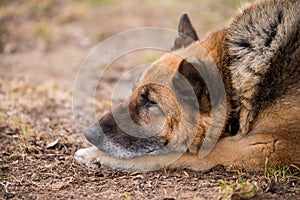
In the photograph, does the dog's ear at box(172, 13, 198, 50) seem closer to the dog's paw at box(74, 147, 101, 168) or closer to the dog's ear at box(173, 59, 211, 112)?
the dog's ear at box(173, 59, 211, 112)

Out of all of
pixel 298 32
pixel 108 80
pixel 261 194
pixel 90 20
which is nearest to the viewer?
pixel 261 194

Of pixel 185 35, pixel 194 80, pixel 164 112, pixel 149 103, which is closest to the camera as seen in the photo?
pixel 194 80

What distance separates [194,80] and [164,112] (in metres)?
0.45

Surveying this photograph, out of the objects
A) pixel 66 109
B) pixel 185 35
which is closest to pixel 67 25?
pixel 66 109

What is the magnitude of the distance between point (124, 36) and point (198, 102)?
19.3 feet

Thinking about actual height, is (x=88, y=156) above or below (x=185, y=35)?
below

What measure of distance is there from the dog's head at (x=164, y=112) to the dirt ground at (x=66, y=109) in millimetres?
275

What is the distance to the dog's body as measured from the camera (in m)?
4.04

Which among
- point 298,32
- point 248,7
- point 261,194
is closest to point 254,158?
point 261,194

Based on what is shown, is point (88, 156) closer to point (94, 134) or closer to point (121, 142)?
point (94, 134)

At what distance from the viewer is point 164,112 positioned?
434 cm

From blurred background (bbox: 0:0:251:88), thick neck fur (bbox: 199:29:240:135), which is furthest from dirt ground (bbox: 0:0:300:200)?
thick neck fur (bbox: 199:29:240:135)

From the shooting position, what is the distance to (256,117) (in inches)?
163

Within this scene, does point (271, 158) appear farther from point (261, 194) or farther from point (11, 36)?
point (11, 36)
